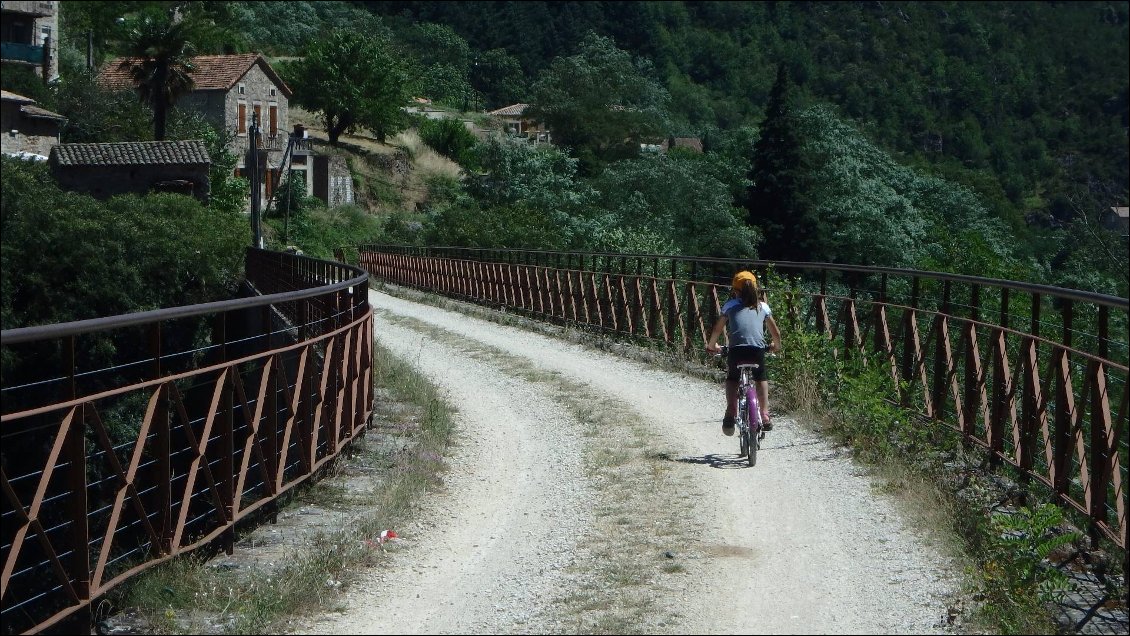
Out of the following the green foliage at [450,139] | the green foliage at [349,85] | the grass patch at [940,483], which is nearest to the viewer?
the grass patch at [940,483]

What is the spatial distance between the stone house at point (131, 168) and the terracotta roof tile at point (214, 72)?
18.2m

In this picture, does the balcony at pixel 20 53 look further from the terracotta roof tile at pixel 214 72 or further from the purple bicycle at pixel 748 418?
the purple bicycle at pixel 748 418

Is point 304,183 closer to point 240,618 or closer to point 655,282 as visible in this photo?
point 655,282

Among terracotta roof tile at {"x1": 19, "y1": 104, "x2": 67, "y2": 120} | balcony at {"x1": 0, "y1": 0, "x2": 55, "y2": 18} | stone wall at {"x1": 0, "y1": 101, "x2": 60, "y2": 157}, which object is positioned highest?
balcony at {"x1": 0, "y1": 0, "x2": 55, "y2": 18}

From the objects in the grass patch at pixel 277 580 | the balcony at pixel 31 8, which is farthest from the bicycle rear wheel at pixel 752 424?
the balcony at pixel 31 8

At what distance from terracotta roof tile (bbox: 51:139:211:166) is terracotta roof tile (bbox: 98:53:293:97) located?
1772 cm

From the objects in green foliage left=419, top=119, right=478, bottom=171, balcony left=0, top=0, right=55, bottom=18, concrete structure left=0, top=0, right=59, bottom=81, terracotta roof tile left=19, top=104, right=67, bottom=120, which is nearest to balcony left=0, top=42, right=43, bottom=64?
concrete structure left=0, top=0, right=59, bottom=81

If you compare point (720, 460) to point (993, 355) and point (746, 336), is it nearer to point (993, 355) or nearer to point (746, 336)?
point (746, 336)

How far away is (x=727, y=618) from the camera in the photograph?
17.9 feet

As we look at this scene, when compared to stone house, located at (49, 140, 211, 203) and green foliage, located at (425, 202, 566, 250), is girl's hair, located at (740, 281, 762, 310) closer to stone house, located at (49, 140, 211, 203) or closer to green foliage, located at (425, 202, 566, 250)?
green foliage, located at (425, 202, 566, 250)

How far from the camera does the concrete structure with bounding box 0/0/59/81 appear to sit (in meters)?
66.8

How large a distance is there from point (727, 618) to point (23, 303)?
1424 inches

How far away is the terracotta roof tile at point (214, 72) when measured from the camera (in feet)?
240

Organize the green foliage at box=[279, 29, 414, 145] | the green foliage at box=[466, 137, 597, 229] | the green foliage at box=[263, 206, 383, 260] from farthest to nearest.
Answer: the green foliage at box=[279, 29, 414, 145] → the green foliage at box=[263, 206, 383, 260] → the green foliage at box=[466, 137, 597, 229]
